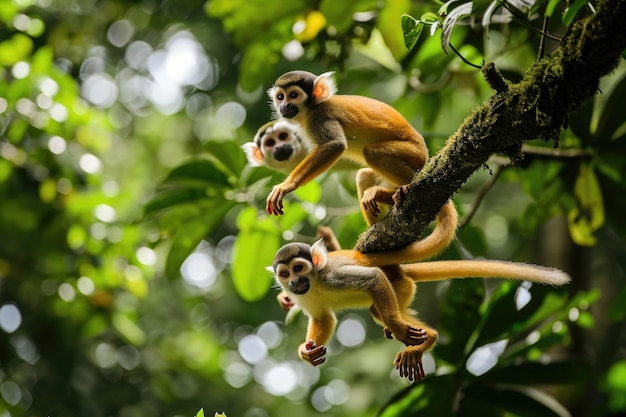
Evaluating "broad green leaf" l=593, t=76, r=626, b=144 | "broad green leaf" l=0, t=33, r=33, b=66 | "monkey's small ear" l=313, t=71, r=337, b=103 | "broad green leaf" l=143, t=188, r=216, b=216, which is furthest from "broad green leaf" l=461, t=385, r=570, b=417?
"broad green leaf" l=0, t=33, r=33, b=66

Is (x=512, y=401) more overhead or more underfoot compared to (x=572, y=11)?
more underfoot

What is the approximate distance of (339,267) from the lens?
2043mm

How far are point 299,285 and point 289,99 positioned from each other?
60 centimetres

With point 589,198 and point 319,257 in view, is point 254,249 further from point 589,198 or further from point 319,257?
point 589,198

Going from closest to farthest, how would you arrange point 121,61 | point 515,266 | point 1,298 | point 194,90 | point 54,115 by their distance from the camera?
point 515,266 → point 54,115 → point 1,298 → point 194,90 → point 121,61

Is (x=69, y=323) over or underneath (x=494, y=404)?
underneath

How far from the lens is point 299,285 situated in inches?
83.0

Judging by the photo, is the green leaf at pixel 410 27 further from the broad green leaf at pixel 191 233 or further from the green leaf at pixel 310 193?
the broad green leaf at pixel 191 233

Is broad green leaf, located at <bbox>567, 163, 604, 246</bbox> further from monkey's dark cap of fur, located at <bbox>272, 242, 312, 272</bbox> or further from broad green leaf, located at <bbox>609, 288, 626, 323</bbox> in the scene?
monkey's dark cap of fur, located at <bbox>272, 242, 312, 272</bbox>

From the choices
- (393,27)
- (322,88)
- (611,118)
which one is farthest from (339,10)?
(611,118)

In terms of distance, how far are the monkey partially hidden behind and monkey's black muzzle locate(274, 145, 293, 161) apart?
916 mm

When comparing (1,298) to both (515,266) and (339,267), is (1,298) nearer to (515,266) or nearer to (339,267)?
(339,267)

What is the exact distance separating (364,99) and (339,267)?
0.72m

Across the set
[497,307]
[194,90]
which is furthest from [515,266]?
[194,90]
